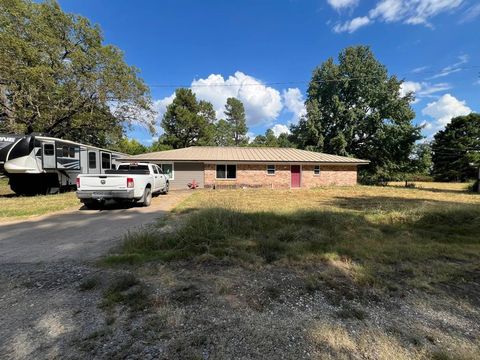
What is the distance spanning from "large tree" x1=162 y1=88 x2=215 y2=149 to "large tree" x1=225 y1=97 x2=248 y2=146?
44.4 feet

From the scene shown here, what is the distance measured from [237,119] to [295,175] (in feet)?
116

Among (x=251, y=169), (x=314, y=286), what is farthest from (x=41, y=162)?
(x=314, y=286)

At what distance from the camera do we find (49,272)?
4.03 m

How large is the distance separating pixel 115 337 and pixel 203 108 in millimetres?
42173

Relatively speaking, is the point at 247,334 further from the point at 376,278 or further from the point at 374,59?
the point at 374,59

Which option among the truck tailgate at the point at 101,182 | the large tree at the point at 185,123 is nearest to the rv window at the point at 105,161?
the truck tailgate at the point at 101,182

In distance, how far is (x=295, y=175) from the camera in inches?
878

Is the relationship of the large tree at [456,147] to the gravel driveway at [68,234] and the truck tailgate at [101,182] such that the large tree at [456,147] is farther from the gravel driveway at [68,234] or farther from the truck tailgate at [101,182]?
the gravel driveway at [68,234]

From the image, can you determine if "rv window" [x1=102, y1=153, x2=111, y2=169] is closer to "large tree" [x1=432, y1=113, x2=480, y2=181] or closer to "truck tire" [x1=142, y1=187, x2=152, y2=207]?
"truck tire" [x1=142, y1=187, x2=152, y2=207]

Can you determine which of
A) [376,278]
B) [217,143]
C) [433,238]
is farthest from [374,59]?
[376,278]

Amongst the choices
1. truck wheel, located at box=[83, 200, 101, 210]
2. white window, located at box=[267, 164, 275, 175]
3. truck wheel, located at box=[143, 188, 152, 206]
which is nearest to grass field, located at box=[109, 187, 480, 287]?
truck wheel, located at box=[143, 188, 152, 206]

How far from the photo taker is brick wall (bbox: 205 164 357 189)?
2119 centimetres

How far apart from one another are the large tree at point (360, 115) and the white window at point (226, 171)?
14.6m

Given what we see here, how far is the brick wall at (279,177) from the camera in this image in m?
21.2
